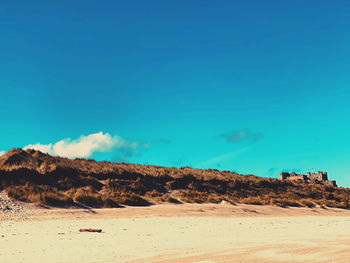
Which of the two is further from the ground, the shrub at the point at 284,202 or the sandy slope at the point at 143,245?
the shrub at the point at 284,202

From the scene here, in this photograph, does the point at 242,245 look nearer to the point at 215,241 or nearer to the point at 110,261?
the point at 215,241

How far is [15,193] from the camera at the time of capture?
63.1 ft

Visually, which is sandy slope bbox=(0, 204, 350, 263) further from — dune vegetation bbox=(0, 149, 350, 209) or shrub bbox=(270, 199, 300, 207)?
shrub bbox=(270, 199, 300, 207)

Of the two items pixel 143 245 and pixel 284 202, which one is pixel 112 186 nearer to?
pixel 284 202

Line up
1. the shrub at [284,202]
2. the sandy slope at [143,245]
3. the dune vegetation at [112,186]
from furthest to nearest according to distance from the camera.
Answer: the shrub at [284,202], the dune vegetation at [112,186], the sandy slope at [143,245]

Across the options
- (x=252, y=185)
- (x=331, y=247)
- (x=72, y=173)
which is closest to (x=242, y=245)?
(x=331, y=247)

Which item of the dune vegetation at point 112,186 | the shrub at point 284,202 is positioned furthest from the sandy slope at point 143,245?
the shrub at point 284,202

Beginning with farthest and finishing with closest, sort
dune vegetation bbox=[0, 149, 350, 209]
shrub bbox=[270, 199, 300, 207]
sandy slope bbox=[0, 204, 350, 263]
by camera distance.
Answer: shrub bbox=[270, 199, 300, 207] → dune vegetation bbox=[0, 149, 350, 209] → sandy slope bbox=[0, 204, 350, 263]

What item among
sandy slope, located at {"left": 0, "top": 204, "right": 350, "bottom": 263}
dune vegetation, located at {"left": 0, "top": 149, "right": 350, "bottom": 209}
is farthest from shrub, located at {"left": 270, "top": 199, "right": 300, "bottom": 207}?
sandy slope, located at {"left": 0, "top": 204, "right": 350, "bottom": 263}

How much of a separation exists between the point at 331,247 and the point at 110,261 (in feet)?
21.4

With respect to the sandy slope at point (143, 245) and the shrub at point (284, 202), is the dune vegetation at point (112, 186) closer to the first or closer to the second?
the shrub at point (284, 202)

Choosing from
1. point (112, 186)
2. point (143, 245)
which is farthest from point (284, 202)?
point (143, 245)

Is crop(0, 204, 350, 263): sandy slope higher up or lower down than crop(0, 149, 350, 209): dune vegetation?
lower down

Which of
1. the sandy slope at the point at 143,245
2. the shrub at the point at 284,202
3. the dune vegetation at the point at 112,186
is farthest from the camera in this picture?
the shrub at the point at 284,202
